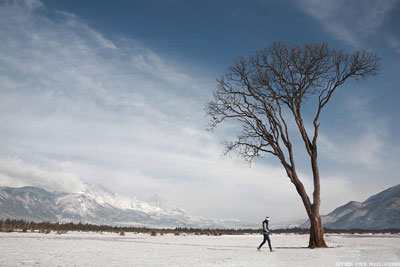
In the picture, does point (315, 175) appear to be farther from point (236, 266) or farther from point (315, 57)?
point (236, 266)

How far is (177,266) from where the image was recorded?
9.45 metres

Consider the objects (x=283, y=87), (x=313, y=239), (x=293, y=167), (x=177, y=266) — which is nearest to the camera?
(x=177, y=266)

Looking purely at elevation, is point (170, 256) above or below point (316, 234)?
below

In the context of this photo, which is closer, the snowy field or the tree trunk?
the snowy field

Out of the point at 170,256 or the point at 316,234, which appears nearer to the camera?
the point at 170,256

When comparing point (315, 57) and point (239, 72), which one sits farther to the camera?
point (239, 72)

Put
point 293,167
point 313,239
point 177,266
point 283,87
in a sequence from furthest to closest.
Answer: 1. point 283,87
2. point 293,167
3. point 313,239
4. point 177,266

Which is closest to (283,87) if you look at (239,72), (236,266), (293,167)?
(239,72)

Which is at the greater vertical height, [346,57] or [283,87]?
[346,57]

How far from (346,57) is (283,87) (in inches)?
182

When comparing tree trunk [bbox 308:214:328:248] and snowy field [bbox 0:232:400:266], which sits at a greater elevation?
tree trunk [bbox 308:214:328:248]

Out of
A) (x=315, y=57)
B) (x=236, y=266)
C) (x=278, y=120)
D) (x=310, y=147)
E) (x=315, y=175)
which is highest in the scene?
(x=315, y=57)

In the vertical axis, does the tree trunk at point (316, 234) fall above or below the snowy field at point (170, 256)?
above

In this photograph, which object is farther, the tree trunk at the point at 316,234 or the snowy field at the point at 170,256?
the tree trunk at the point at 316,234
